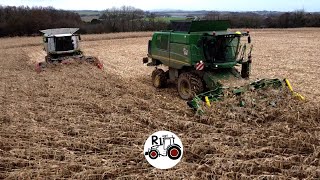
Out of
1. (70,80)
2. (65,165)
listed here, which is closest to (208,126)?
(65,165)

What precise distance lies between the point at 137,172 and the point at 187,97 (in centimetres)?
491

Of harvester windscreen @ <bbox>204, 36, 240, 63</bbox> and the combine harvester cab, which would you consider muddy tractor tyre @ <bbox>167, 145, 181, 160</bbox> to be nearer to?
harvester windscreen @ <bbox>204, 36, 240, 63</bbox>

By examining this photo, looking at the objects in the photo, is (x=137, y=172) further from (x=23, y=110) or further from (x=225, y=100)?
(x=23, y=110)

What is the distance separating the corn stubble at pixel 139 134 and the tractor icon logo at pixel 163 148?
112cm

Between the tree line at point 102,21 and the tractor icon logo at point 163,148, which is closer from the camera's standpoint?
the tractor icon logo at point 163,148

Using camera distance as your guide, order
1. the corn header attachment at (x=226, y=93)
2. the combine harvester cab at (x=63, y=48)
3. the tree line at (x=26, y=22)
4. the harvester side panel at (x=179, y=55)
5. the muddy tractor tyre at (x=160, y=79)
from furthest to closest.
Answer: the tree line at (x=26, y=22) < the combine harvester cab at (x=63, y=48) < the muddy tractor tyre at (x=160, y=79) < the harvester side panel at (x=179, y=55) < the corn header attachment at (x=226, y=93)

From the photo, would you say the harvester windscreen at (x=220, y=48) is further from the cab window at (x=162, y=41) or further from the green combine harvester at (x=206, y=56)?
the cab window at (x=162, y=41)

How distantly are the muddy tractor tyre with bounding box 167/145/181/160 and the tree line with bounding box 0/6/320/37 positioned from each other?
32.1 metres

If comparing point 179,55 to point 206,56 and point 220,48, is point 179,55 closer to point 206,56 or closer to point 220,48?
point 206,56

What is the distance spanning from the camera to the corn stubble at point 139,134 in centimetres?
470

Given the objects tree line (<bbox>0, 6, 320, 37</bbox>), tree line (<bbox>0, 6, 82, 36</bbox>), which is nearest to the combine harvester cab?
tree line (<bbox>0, 6, 320, 37</bbox>)

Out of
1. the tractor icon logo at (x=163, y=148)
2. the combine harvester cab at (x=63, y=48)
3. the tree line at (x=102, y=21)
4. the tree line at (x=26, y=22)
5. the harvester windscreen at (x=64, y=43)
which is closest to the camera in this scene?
the tractor icon logo at (x=163, y=148)

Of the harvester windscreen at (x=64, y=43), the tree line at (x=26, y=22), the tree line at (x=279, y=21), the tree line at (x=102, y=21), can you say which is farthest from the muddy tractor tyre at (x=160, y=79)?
the tree line at (x=279, y=21)

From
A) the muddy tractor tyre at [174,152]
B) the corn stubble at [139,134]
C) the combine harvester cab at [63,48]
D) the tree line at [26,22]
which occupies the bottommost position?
the corn stubble at [139,134]
